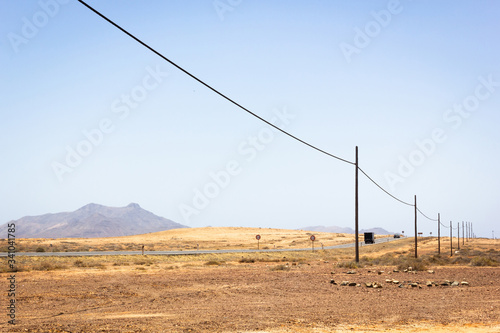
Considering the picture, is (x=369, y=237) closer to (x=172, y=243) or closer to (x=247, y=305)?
(x=172, y=243)

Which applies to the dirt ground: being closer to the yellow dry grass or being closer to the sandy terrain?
the sandy terrain

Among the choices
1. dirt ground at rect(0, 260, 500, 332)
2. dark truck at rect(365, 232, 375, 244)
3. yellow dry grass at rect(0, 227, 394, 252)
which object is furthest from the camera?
dark truck at rect(365, 232, 375, 244)

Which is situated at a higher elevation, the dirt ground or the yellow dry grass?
the dirt ground

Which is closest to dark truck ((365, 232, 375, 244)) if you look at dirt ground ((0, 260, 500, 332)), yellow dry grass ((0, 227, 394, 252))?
yellow dry grass ((0, 227, 394, 252))

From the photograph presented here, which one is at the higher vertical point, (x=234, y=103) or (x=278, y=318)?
(x=234, y=103)

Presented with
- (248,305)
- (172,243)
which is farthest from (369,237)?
(248,305)

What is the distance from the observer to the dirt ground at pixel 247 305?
1399cm

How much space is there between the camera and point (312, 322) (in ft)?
48.1

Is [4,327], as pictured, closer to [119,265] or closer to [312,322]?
[312,322]

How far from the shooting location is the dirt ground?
14.0 metres

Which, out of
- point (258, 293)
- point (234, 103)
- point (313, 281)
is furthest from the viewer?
point (313, 281)

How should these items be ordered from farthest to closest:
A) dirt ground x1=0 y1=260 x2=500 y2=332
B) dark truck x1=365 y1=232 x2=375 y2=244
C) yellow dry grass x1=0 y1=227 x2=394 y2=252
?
1. dark truck x1=365 y1=232 x2=375 y2=244
2. yellow dry grass x1=0 y1=227 x2=394 y2=252
3. dirt ground x1=0 y1=260 x2=500 y2=332

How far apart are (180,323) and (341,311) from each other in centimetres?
579

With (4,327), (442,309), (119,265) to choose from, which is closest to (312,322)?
(442,309)
